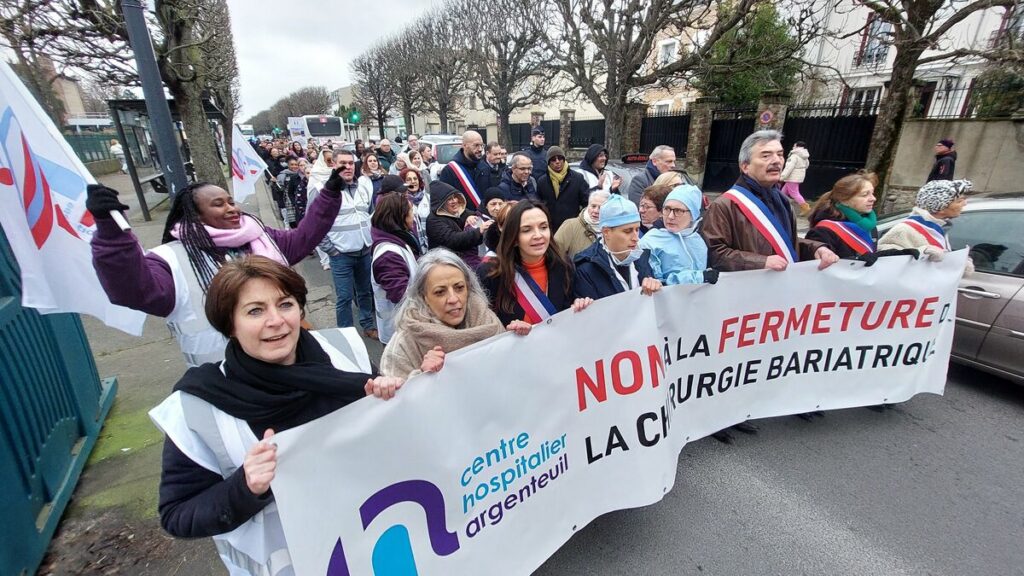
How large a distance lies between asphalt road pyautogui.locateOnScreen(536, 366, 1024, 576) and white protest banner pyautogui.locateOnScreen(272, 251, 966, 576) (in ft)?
0.77

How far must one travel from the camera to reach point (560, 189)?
5.30m

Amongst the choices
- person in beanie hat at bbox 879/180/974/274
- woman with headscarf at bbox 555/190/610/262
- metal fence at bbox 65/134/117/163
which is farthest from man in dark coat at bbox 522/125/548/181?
metal fence at bbox 65/134/117/163

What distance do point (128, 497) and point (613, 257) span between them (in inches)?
123

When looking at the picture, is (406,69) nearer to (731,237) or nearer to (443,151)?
(443,151)

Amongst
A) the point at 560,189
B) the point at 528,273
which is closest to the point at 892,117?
the point at 560,189

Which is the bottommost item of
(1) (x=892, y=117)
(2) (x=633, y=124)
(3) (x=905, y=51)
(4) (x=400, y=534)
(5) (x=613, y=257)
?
(4) (x=400, y=534)

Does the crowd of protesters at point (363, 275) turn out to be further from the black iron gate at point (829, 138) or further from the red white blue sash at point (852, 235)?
the black iron gate at point (829, 138)

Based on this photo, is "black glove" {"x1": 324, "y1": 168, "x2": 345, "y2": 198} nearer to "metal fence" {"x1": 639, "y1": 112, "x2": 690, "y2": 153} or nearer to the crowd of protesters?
the crowd of protesters

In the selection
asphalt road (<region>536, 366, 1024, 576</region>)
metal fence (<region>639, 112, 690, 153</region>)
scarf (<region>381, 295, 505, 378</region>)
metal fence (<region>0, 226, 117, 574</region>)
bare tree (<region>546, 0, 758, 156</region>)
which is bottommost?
asphalt road (<region>536, 366, 1024, 576</region>)

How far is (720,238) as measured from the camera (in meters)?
3.12

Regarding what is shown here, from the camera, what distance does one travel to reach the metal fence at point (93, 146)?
65.0ft

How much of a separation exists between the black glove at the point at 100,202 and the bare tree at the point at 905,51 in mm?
10581

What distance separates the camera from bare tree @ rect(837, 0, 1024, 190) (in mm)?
7574

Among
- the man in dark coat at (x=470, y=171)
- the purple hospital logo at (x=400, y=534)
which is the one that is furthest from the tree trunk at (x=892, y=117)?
the purple hospital logo at (x=400, y=534)
